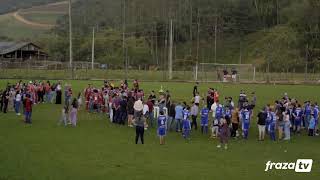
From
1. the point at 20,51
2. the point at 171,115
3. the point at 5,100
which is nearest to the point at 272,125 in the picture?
the point at 171,115

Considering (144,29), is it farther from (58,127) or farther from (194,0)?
(58,127)

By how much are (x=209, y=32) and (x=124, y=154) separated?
369 feet

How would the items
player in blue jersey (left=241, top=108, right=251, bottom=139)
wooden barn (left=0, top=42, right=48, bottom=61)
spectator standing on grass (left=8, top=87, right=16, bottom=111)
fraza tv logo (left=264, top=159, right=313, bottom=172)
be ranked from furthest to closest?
1. wooden barn (left=0, top=42, right=48, bottom=61)
2. spectator standing on grass (left=8, top=87, right=16, bottom=111)
3. player in blue jersey (left=241, top=108, right=251, bottom=139)
4. fraza tv logo (left=264, top=159, right=313, bottom=172)

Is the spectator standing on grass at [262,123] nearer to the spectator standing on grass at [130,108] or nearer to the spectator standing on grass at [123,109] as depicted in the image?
the spectator standing on grass at [130,108]

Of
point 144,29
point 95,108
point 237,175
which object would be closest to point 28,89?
point 95,108

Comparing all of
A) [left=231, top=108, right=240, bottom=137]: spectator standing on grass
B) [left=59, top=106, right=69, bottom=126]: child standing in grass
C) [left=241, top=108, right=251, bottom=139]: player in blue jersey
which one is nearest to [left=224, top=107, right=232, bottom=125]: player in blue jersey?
[left=231, top=108, right=240, bottom=137]: spectator standing on grass

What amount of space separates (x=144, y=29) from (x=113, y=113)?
106m

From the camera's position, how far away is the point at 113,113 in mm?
32594

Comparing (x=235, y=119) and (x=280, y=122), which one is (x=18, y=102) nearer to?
(x=235, y=119)

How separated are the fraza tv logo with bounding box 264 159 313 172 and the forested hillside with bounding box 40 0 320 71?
72.2 m

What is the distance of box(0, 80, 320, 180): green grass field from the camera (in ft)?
63.7

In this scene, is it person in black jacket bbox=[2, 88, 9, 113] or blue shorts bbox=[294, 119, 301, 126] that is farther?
person in black jacket bbox=[2, 88, 9, 113]

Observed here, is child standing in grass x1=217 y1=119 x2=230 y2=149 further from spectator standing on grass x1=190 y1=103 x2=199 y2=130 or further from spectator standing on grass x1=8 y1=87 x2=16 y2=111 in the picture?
spectator standing on grass x1=8 y1=87 x2=16 y2=111

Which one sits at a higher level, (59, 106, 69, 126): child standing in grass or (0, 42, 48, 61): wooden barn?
(0, 42, 48, 61): wooden barn
